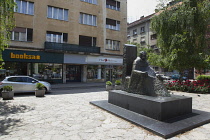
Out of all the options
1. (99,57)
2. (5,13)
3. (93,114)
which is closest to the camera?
(93,114)

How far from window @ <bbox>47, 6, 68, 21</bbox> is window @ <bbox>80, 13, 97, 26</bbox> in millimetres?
2407

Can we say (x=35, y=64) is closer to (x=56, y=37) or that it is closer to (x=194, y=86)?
(x=56, y=37)

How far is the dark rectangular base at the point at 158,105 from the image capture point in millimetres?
4395

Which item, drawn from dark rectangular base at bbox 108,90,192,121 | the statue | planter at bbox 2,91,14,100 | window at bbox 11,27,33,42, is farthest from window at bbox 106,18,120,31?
dark rectangular base at bbox 108,90,192,121

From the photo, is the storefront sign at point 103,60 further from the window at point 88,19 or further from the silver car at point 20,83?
the silver car at point 20,83

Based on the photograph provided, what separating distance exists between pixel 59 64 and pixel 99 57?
602cm

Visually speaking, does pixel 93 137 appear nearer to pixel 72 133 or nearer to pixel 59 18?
pixel 72 133

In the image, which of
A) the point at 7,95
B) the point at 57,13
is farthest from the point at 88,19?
the point at 7,95

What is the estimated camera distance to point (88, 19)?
21797mm

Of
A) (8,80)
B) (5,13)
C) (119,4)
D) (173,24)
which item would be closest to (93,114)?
(5,13)

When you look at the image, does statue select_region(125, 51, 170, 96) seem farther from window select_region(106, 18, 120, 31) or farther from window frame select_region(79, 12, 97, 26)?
window select_region(106, 18, 120, 31)

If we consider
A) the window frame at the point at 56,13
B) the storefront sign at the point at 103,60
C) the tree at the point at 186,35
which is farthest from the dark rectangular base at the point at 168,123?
the window frame at the point at 56,13

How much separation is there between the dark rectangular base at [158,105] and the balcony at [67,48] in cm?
1489

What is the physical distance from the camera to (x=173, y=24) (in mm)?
13828
